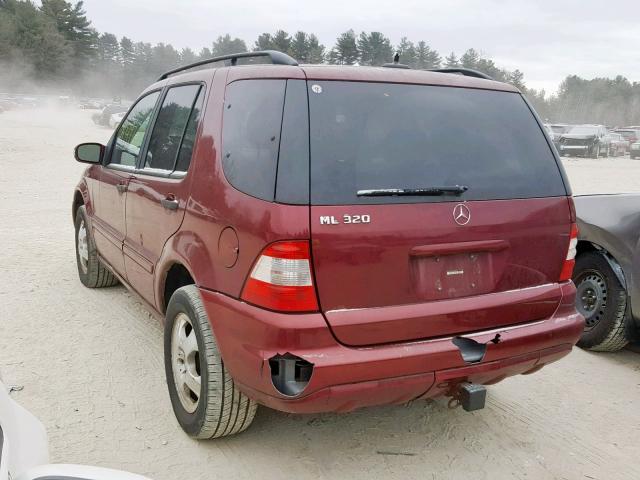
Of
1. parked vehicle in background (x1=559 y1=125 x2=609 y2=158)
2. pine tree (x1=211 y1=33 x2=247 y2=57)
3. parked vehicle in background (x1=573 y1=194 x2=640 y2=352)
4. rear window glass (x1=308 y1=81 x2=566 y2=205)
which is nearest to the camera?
rear window glass (x1=308 y1=81 x2=566 y2=205)

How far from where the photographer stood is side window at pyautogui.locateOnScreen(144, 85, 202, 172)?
3.29m

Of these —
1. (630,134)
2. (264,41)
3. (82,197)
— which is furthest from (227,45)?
(82,197)

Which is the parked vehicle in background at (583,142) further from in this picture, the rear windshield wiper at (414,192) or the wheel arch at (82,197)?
the rear windshield wiper at (414,192)

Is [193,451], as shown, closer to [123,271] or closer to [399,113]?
[123,271]

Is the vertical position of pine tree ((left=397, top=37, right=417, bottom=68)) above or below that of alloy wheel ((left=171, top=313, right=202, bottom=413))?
above

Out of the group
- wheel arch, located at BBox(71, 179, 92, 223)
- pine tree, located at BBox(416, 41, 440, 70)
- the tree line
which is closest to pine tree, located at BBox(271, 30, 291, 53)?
the tree line

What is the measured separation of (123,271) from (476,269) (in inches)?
104

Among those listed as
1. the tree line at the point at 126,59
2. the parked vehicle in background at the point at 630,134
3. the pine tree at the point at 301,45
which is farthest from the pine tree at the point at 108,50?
the parked vehicle in background at the point at 630,134

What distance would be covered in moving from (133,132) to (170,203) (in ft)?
4.76

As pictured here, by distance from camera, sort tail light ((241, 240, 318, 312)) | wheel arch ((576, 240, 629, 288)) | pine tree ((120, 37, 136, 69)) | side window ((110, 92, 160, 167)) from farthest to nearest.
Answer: pine tree ((120, 37, 136, 69))
wheel arch ((576, 240, 629, 288))
side window ((110, 92, 160, 167))
tail light ((241, 240, 318, 312))

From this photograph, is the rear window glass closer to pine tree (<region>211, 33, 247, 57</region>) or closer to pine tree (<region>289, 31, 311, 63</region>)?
pine tree (<region>289, 31, 311, 63</region>)

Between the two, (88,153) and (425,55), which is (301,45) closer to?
(425,55)

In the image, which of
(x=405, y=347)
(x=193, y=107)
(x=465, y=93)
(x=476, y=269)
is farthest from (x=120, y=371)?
(x=465, y=93)

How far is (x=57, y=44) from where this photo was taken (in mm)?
77312
